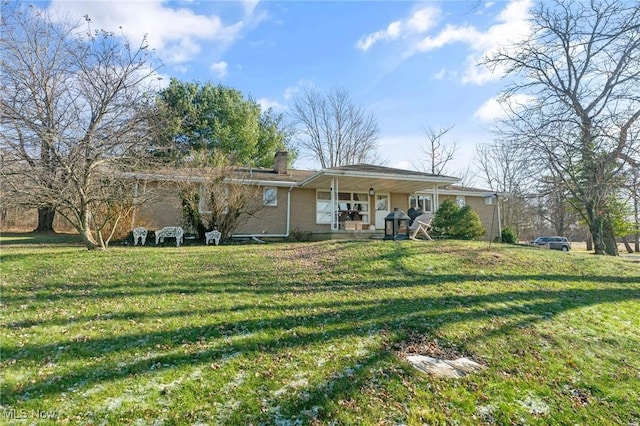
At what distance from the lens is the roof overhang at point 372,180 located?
46.1 feet

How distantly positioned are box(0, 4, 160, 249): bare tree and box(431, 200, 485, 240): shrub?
11.0 meters

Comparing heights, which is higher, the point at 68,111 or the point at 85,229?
the point at 68,111

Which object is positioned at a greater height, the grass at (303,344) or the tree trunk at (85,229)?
the tree trunk at (85,229)

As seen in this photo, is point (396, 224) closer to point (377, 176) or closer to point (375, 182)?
point (377, 176)

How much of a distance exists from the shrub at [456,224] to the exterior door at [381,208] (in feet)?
13.7

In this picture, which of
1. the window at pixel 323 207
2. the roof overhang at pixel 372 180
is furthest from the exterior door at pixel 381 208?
the window at pixel 323 207

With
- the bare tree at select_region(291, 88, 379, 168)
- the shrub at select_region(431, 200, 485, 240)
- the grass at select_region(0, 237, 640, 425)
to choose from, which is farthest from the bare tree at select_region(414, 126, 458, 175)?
the grass at select_region(0, 237, 640, 425)

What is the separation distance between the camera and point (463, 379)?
12.2 feet

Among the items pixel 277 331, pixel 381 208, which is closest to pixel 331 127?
pixel 381 208

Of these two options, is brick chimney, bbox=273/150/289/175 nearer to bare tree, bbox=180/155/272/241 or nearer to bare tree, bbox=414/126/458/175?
bare tree, bbox=180/155/272/241

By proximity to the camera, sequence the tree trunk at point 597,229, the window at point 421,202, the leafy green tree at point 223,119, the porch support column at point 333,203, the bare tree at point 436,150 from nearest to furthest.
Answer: the porch support column at point 333,203 → the tree trunk at point 597,229 → the window at point 421,202 → the leafy green tree at point 223,119 → the bare tree at point 436,150

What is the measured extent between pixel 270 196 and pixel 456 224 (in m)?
8.21

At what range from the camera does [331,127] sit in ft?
109

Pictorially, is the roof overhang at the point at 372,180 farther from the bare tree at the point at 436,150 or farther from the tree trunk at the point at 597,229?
Result: the bare tree at the point at 436,150
